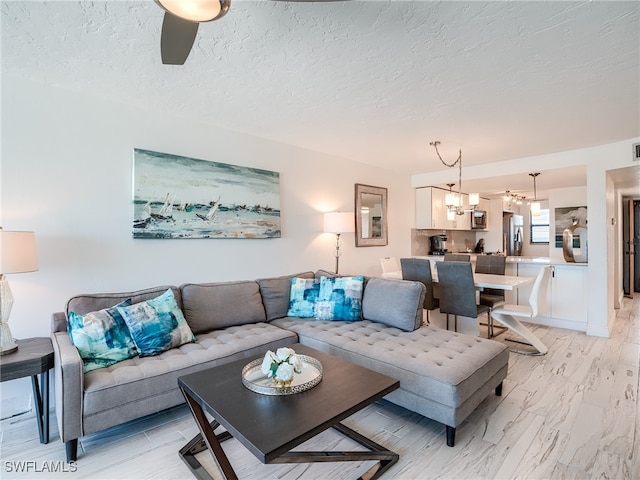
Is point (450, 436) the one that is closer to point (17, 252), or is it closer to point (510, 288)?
point (510, 288)

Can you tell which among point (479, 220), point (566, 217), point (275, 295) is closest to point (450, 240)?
point (479, 220)

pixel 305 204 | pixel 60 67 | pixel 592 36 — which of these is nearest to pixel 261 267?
pixel 305 204

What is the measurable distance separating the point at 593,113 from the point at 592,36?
1.44 m

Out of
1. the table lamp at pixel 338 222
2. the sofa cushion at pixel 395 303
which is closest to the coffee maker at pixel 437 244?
the table lamp at pixel 338 222

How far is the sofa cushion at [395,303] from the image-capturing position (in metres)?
2.80

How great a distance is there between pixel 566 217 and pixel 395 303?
17.3ft

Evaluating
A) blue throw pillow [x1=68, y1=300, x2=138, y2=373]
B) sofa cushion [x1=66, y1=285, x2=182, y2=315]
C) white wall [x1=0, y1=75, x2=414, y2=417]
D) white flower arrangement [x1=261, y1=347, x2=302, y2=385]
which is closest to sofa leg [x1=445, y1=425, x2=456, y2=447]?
white flower arrangement [x1=261, y1=347, x2=302, y2=385]

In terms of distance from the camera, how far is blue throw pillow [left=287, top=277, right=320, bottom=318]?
3340mm

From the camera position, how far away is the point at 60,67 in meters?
2.15

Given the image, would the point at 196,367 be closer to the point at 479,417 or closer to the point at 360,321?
the point at 360,321

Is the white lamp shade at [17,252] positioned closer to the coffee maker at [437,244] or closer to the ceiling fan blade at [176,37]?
the ceiling fan blade at [176,37]

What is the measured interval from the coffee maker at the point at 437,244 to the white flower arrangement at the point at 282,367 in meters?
5.04

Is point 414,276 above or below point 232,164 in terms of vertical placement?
below

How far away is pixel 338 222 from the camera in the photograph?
3.98m
